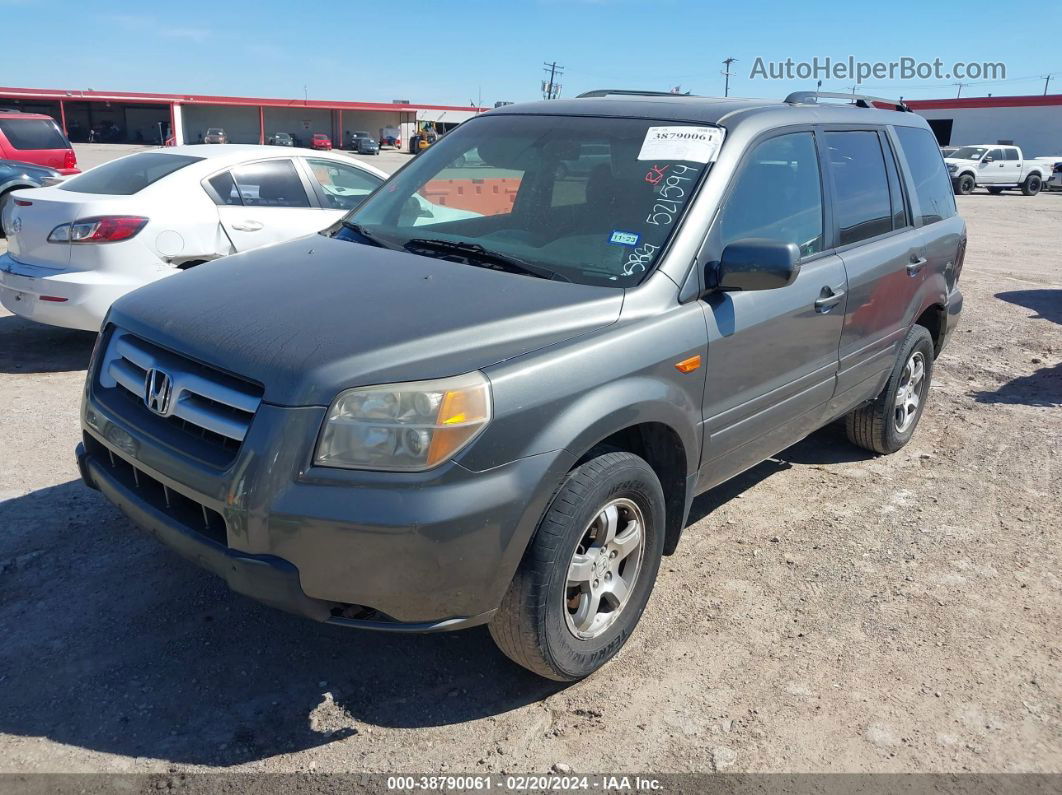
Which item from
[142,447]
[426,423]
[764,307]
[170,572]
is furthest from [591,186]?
[170,572]

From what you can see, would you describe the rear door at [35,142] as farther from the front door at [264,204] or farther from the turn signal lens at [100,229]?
the turn signal lens at [100,229]

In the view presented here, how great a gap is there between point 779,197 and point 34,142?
15395 millimetres

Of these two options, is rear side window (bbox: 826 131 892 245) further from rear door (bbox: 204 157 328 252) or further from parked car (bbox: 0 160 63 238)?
parked car (bbox: 0 160 63 238)

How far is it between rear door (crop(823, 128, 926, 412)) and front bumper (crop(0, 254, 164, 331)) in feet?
14.6

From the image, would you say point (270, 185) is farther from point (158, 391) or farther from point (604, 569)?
point (604, 569)

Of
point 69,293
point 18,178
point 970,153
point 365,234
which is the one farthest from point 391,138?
point 365,234

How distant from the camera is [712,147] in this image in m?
3.49

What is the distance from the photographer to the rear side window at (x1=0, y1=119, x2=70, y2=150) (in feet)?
48.9

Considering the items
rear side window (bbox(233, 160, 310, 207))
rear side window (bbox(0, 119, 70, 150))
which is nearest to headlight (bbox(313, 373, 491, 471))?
rear side window (bbox(233, 160, 310, 207))

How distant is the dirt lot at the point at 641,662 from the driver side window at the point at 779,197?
Answer: 149cm

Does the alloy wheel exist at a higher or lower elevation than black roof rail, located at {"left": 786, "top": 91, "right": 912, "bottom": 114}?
lower

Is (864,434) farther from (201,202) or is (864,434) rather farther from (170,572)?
(201,202)

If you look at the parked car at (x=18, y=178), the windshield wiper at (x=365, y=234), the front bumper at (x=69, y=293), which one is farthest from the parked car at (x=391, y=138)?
the windshield wiper at (x=365, y=234)

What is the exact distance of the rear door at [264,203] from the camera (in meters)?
6.45
